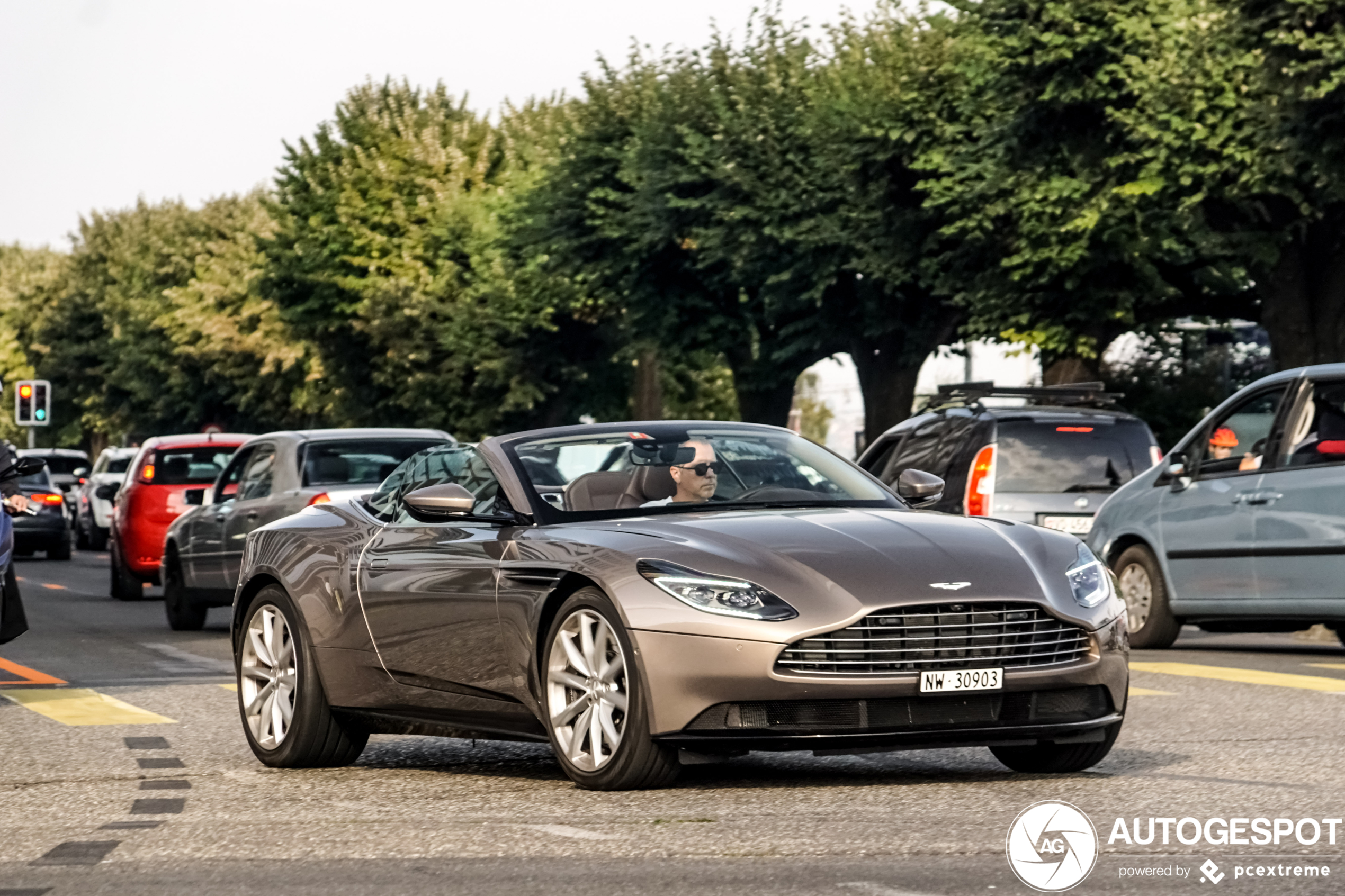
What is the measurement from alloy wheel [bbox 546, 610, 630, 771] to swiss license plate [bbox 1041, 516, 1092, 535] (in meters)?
9.41

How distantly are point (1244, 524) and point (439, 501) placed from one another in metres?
7.32

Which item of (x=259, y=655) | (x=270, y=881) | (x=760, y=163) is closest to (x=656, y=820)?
(x=270, y=881)

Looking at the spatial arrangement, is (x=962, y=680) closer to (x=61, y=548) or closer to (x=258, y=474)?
(x=258, y=474)

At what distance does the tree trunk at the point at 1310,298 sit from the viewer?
30844 millimetres

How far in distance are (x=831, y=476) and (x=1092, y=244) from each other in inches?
919

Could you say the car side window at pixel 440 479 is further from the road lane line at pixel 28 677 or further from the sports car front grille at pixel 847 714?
the road lane line at pixel 28 677

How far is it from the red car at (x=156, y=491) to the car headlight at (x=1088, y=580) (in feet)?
49.9

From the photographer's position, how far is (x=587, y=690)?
25.7 ft

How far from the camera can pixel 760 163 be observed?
42.9 meters

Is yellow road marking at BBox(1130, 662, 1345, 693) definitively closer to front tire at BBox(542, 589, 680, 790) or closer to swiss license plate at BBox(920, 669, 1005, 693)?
swiss license plate at BBox(920, 669, 1005, 693)

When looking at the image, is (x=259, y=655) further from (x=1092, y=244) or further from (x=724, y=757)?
(x=1092, y=244)

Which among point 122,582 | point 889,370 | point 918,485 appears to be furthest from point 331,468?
point 889,370

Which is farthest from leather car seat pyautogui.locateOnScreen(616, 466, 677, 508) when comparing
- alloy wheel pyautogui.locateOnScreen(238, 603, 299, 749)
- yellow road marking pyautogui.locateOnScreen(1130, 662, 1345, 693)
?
yellow road marking pyautogui.locateOnScreen(1130, 662, 1345, 693)

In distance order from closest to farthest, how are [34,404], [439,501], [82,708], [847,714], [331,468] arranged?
[847,714]
[439,501]
[82,708]
[331,468]
[34,404]
